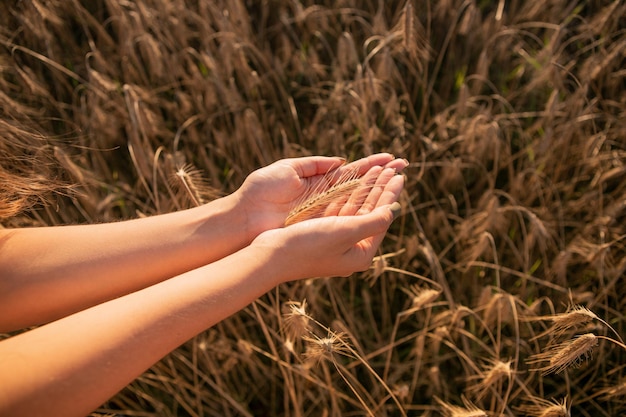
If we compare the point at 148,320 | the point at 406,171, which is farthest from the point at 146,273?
the point at 406,171

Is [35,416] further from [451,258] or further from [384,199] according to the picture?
[451,258]

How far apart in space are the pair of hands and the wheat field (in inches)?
4.1

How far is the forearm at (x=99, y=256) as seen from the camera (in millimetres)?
933

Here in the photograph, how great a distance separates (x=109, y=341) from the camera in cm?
75

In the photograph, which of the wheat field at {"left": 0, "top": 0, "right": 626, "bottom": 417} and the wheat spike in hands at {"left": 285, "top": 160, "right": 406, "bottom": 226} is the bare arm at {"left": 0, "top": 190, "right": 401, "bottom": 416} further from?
the wheat field at {"left": 0, "top": 0, "right": 626, "bottom": 417}

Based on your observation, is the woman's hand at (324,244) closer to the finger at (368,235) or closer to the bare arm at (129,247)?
the finger at (368,235)

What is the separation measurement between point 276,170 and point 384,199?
0.28 meters

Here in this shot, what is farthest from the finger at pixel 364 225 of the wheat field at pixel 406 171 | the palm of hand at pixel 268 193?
the palm of hand at pixel 268 193

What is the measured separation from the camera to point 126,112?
1527 millimetres

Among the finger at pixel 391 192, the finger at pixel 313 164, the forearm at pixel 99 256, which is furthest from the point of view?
the finger at pixel 313 164

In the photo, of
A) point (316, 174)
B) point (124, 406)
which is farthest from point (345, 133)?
point (124, 406)

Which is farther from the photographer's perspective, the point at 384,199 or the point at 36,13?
the point at 36,13

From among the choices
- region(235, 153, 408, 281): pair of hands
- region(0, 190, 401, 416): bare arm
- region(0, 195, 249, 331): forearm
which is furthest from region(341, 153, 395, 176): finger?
region(0, 195, 249, 331): forearm

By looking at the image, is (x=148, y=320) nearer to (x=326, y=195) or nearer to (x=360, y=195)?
(x=326, y=195)
